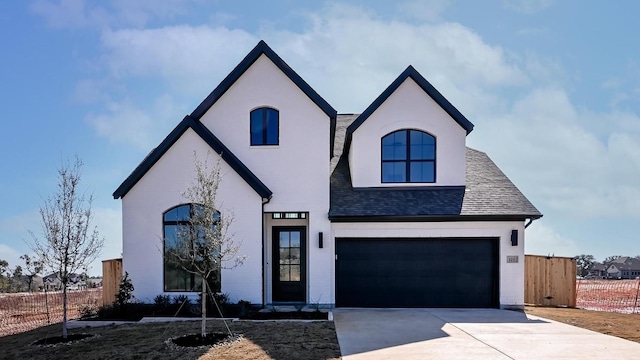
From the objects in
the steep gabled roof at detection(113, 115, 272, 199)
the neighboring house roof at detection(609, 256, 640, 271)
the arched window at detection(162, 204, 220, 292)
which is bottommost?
the neighboring house roof at detection(609, 256, 640, 271)

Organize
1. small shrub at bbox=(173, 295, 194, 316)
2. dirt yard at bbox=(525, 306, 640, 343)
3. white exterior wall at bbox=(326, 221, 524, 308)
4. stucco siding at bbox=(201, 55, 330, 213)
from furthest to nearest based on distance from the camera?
1. stucco siding at bbox=(201, 55, 330, 213)
2. white exterior wall at bbox=(326, 221, 524, 308)
3. small shrub at bbox=(173, 295, 194, 316)
4. dirt yard at bbox=(525, 306, 640, 343)

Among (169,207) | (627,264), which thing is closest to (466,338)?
(169,207)

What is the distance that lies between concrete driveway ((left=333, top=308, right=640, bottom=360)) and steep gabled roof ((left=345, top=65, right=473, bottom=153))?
576 cm

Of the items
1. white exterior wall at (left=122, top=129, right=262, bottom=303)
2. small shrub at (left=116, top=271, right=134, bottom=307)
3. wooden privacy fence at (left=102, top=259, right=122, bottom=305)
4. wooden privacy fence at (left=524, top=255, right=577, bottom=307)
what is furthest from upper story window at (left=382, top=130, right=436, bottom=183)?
wooden privacy fence at (left=102, top=259, right=122, bottom=305)

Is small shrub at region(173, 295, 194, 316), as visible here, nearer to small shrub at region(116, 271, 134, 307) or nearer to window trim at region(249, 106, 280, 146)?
small shrub at region(116, 271, 134, 307)

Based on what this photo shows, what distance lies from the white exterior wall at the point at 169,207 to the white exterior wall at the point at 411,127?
370 cm

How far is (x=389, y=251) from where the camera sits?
12.4 m

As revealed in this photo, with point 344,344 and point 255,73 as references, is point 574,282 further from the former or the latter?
point 255,73

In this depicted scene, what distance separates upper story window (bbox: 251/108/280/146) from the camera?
1257 centimetres

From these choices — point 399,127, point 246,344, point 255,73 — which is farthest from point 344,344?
point 255,73

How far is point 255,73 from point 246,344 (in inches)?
318

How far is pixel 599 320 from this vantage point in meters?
10.8

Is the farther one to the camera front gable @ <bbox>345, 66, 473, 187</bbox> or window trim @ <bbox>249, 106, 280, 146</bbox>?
front gable @ <bbox>345, 66, 473, 187</bbox>

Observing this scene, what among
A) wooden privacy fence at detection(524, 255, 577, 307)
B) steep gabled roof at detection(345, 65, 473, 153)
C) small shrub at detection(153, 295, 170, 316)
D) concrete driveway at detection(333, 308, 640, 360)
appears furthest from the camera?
wooden privacy fence at detection(524, 255, 577, 307)
